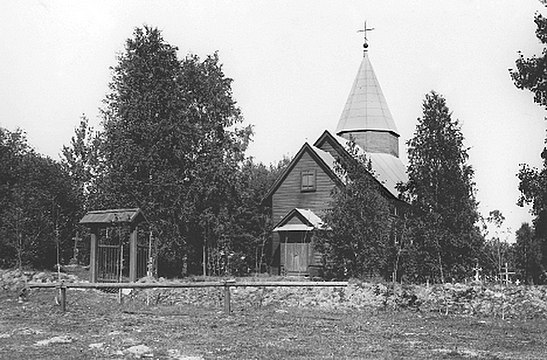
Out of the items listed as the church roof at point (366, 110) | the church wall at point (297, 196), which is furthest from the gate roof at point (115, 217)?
the church roof at point (366, 110)

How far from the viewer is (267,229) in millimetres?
43219

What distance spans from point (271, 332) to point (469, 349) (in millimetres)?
4241

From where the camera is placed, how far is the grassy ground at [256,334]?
11.1 m

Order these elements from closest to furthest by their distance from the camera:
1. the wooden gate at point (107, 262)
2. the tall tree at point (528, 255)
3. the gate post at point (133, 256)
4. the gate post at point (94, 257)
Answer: the gate post at point (133, 256) < the gate post at point (94, 257) < the wooden gate at point (107, 262) < the tall tree at point (528, 255)

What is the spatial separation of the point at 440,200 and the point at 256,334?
16068 mm

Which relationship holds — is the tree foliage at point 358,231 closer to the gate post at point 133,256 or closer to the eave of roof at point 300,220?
the gate post at point 133,256

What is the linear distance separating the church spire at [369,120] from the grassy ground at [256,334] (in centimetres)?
3108

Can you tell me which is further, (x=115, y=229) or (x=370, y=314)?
(x=115, y=229)

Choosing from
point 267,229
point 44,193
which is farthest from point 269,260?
point 44,193

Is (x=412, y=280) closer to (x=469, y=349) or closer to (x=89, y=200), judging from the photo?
(x=469, y=349)

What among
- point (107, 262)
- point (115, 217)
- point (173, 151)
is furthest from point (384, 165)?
point (115, 217)

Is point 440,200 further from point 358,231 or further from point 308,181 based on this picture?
point 308,181

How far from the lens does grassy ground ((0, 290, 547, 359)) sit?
11062 mm

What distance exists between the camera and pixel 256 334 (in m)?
13.5
